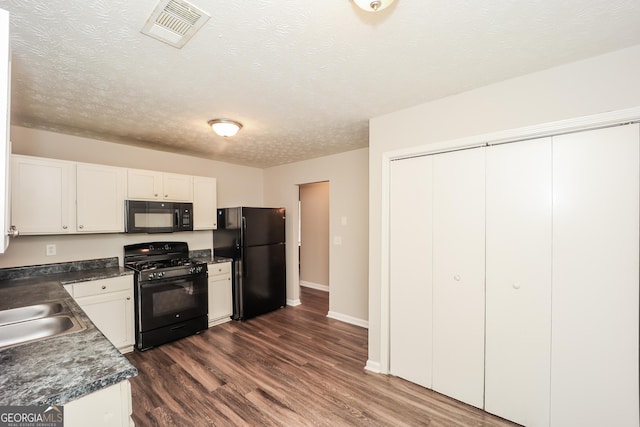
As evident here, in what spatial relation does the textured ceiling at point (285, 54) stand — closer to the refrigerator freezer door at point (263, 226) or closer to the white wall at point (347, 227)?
the white wall at point (347, 227)

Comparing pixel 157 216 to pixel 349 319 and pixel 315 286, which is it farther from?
pixel 315 286

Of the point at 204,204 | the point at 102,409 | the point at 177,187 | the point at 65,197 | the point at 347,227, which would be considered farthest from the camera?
the point at 347,227

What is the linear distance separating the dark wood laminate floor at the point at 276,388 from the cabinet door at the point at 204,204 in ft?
4.97

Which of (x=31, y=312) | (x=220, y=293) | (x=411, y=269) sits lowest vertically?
(x=220, y=293)

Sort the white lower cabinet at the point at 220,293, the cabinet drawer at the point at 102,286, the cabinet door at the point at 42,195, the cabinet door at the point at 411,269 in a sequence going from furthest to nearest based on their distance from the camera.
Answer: the white lower cabinet at the point at 220,293 → the cabinet drawer at the point at 102,286 → the cabinet door at the point at 42,195 → the cabinet door at the point at 411,269

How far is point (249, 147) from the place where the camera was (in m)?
3.73

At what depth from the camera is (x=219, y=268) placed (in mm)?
3877

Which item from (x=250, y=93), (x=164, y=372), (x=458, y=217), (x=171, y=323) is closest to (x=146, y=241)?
(x=171, y=323)

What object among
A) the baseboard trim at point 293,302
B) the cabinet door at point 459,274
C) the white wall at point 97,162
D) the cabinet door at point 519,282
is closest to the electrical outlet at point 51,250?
the white wall at point 97,162

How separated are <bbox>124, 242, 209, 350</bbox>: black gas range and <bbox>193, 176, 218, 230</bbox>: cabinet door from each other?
1.68ft

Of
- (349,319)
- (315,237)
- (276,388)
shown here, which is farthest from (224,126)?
(315,237)

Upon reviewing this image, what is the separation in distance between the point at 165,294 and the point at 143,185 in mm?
1351

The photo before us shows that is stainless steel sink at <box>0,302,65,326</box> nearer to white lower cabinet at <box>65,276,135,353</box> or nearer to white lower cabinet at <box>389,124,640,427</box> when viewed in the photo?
white lower cabinet at <box>65,276,135,353</box>

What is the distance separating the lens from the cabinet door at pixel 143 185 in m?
3.24
